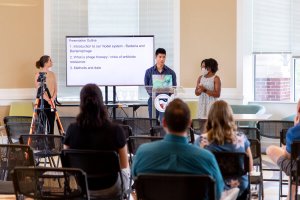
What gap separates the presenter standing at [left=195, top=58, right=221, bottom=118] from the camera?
8070mm

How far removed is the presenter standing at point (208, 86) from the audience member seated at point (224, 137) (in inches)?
150

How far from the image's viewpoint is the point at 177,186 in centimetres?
327

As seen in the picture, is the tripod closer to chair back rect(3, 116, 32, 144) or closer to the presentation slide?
the presentation slide

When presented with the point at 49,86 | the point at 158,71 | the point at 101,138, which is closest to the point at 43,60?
the point at 49,86

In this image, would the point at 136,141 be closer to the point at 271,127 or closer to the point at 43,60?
the point at 271,127

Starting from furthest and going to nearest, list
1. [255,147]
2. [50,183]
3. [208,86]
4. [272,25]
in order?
[272,25] → [208,86] → [255,147] → [50,183]

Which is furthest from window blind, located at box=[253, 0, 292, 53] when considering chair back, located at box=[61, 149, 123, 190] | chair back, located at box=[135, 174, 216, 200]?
chair back, located at box=[135, 174, 216, 200]

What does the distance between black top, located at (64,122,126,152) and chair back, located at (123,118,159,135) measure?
7.87 feet

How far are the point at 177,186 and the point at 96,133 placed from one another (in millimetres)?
1213

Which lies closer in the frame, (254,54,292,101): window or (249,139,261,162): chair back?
(249,139,261,162): chair back

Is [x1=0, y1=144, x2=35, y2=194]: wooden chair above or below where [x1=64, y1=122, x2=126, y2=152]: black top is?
below

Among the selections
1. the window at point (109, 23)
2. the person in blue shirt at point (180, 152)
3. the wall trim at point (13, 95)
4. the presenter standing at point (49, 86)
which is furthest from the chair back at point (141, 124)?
the wall trim at point (13, 95)

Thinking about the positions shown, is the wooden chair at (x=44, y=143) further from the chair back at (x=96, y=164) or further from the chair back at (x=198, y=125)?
the chair back at (x=198, y=125)

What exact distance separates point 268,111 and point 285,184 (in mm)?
3162
